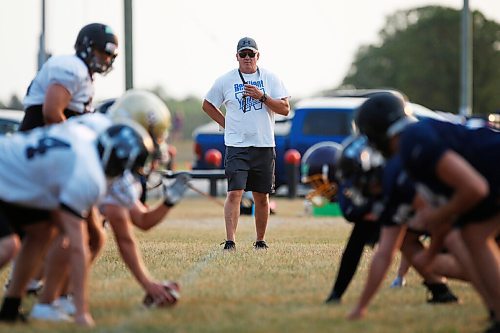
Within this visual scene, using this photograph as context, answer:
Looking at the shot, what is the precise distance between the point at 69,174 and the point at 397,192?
1.80 metres

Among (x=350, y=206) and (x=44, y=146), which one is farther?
(x=350, y=206)

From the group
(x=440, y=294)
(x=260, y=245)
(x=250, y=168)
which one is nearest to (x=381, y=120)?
(x=440, y=294)

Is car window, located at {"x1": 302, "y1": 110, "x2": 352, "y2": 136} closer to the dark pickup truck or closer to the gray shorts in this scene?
the dark pickup truck

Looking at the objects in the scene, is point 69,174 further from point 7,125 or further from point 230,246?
point 7,125

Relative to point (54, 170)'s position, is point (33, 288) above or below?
below

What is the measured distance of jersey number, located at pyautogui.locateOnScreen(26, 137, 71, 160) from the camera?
672 cm

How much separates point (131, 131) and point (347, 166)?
1238mm

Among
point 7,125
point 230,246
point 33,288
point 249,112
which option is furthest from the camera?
point 7,125

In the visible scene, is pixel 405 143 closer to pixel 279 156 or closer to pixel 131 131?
pixel 131 131

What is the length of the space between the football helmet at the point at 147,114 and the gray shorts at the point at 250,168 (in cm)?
395

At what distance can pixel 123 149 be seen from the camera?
6707 millimetres

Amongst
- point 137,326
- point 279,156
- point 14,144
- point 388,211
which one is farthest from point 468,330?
point 279,156

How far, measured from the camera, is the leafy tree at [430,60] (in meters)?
57.3

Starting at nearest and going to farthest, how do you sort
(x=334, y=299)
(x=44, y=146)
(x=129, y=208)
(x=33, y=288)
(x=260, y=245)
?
(x=44, y=146) < (x=129, y=208) < (x=334, y=299) < (x=33, y=288) < (x=260, y=245)
